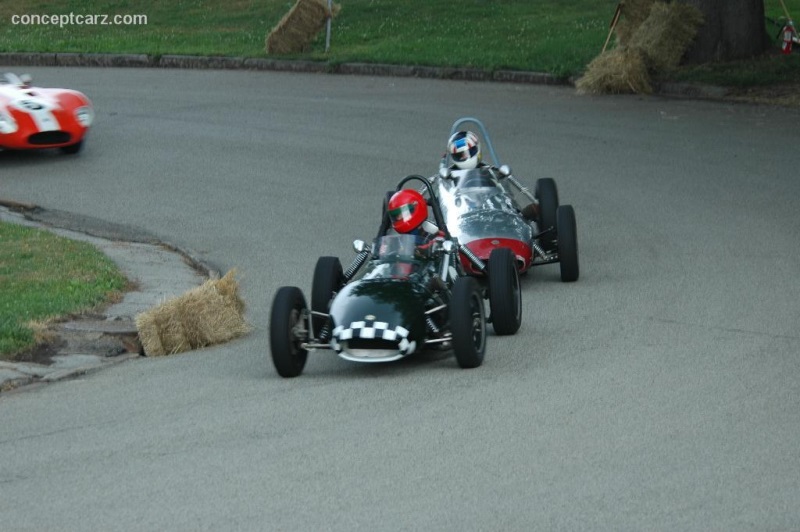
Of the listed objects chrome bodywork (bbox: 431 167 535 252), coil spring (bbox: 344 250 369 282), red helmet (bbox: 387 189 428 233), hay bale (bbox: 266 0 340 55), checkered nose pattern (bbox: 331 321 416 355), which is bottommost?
checkered nose pattern (bbox: 331 321 416 355)

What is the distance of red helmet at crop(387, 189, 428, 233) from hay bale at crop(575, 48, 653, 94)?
1130cm

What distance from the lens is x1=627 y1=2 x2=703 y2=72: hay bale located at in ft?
68.8

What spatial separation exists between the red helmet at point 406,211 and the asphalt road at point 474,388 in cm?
109

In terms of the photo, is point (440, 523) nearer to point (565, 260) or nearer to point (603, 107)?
point (565, 260)

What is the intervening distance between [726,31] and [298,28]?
764 cm

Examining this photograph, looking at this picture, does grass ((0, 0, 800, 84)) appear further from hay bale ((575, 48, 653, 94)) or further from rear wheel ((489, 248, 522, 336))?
rear wheel ((489, 248, 522, 336))

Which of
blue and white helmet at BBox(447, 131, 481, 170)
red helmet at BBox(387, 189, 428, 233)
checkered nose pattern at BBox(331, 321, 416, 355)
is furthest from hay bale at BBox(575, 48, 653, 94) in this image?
checkered nose pattern at BBox(331, 321, 416, 355)

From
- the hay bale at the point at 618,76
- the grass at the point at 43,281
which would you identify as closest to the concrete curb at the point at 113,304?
the grass at the point at 43,281

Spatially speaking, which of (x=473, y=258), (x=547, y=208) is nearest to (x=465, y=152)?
(x=547, y=208)

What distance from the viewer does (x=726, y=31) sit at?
21.2 meters

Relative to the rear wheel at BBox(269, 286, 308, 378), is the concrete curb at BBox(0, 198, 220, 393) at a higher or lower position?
lower

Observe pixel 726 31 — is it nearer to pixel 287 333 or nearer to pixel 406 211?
pixel 406 211

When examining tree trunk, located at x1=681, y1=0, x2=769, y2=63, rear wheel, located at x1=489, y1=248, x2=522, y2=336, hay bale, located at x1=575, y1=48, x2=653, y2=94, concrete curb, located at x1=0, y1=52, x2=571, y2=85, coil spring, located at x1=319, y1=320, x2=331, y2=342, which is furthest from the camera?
concrete curb, located at x1=0, y1=52, x2=571, y2=85

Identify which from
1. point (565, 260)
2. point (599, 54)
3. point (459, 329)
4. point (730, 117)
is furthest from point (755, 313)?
point (599, 54)
